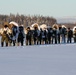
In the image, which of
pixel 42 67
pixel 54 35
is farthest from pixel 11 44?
pixel 42 67

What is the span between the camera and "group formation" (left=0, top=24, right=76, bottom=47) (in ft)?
78.5

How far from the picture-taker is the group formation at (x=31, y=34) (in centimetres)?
2394

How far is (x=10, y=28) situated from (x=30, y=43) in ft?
8.42

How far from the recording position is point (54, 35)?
2827 cm

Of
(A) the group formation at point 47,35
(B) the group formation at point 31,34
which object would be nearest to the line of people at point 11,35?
(B) the group formation at point 31,34

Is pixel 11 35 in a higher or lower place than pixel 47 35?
higher

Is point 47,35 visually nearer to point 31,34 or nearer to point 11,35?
point 31,34

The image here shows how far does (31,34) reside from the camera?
26094mm

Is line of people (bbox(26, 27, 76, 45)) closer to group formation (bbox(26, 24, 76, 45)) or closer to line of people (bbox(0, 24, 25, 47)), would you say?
group formation (bbox(26, 24, 76, 45))

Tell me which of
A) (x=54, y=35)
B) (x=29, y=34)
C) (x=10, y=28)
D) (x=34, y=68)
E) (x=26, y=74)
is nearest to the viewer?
(x=26, y=74)

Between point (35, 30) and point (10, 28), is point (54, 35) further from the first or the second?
point (10, 28)

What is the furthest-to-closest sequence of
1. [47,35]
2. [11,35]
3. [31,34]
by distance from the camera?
[47,35], [31,34], [11,35]

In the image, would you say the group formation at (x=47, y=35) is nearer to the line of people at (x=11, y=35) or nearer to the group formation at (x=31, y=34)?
the group formation at (x=31, y=34)

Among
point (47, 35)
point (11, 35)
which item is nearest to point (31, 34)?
point (47, 35)
